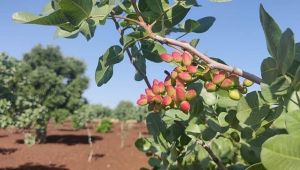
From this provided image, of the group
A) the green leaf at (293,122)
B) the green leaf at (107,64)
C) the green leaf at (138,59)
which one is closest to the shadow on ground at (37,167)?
the green leaf at (138,59)

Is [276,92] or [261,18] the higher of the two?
[261,18]

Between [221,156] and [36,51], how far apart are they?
111 ft

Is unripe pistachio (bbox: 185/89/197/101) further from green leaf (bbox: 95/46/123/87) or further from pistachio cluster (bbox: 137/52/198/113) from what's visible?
green leaf (bbox: 95/46/123/87)

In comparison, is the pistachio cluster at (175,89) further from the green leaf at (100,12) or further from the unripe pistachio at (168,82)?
the green leaf at (100,12)

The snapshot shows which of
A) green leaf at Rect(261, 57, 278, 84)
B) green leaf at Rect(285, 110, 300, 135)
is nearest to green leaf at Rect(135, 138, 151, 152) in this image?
green leaf at Rect(261, 57, 278, 84)

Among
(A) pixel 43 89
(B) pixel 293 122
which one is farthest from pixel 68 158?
(B) pixel 293 122

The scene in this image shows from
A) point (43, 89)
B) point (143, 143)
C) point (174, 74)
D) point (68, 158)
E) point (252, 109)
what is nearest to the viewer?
point (252, 109)

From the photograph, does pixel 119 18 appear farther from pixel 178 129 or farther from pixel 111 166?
pixel 111 166

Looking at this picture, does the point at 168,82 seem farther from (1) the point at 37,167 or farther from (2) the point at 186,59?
(1) the point at 37,167

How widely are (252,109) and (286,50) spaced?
25 cm

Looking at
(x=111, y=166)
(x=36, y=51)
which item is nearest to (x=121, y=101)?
(x=36, y=51)

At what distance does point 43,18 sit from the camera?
3.74 feet

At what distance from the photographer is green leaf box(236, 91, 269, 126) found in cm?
110

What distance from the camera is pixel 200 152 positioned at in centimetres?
170
